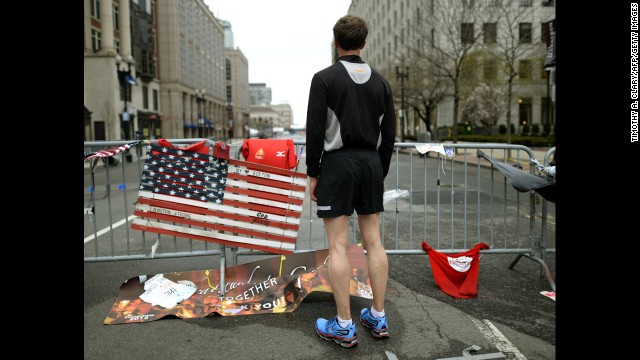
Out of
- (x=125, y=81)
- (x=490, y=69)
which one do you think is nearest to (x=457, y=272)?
(x=490, y=69)

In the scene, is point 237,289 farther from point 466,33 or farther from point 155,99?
point 155,99

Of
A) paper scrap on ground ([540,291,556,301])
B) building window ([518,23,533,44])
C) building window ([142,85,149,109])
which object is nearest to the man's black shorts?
paper scrap on ground ([540,291,556,301])

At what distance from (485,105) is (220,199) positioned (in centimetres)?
4352

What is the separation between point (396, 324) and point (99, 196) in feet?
34.6

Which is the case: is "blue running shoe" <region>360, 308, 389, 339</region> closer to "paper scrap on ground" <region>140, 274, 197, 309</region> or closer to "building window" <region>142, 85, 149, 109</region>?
"paper scrap on ground" <region>140, 274, 197, 309</region>

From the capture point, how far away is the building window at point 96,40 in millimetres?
42691

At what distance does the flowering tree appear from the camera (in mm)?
41500

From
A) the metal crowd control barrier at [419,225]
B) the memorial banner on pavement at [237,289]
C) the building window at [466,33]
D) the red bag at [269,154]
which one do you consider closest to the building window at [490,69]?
the building window at [466,33]

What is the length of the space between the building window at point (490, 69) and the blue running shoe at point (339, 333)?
36887mm

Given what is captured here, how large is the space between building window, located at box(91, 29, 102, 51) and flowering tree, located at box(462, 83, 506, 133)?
34.7 meters
